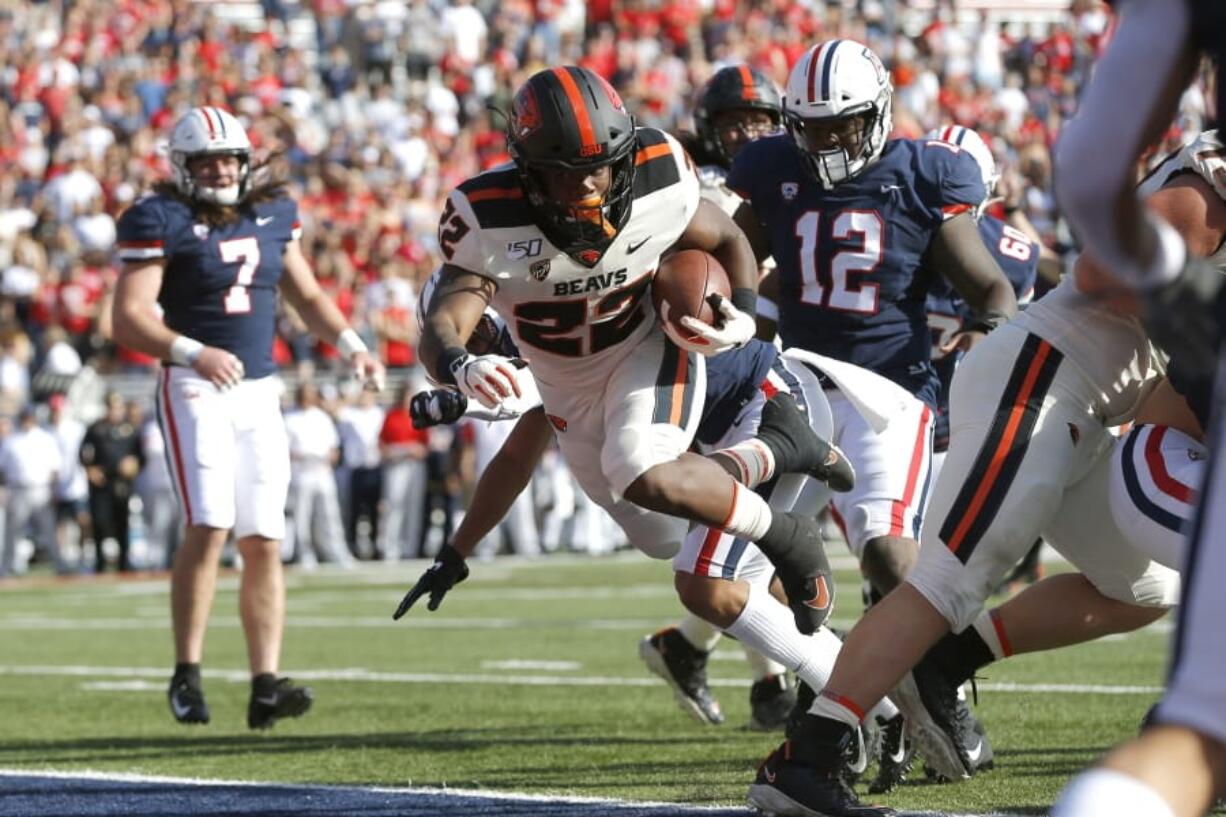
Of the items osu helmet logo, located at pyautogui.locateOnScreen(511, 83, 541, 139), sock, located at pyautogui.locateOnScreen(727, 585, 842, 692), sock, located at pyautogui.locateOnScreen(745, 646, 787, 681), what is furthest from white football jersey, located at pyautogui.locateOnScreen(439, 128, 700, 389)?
sock, located at pyautogui.locateOnScreen(745, 646, 787, 681)

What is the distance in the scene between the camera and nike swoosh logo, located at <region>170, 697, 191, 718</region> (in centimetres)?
693

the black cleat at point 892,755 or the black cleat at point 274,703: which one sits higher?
the black cleat at point 892,755

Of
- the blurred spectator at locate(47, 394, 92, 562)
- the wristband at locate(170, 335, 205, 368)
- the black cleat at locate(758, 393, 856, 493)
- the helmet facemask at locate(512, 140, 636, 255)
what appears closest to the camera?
the helmet facemask at locate(512, 140, 636, 255)

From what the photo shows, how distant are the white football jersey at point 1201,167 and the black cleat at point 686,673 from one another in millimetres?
2958

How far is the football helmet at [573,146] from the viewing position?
471cm

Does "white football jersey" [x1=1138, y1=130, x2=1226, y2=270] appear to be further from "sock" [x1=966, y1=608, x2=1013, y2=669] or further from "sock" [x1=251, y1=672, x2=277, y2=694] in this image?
"sock" [x1=251, y1=672, x2=277, y2=694]

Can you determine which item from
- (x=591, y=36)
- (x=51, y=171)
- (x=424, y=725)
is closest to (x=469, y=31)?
(x=591, y=36)

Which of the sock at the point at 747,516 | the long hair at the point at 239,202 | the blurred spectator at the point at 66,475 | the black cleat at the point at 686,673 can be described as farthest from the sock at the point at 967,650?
the blurred spectator at the point at 66,475

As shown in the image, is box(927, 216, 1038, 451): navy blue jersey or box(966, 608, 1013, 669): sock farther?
box(927, 216, 1038, 451): navy blue jersey

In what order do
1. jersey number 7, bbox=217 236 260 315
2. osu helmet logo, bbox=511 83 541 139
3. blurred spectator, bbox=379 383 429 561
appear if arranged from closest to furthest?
osu helmet logo, bbox=511 83 541 139 → jersey number 7, bbox=217 236 260 315 → blurred spectator, bbox=379 383 429 561

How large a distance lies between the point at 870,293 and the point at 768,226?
14.5 inches

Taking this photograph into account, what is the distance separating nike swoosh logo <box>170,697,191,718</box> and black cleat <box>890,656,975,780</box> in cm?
293

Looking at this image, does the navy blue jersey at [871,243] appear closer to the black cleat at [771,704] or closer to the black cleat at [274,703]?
the black cleat at [771,704]

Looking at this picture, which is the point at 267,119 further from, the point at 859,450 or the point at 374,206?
the point at 859,450
